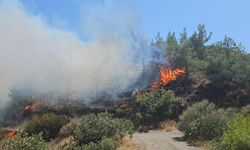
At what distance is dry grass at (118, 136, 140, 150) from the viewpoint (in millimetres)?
34938

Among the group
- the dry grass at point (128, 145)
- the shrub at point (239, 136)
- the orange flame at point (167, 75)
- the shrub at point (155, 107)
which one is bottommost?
the dry grass at point (128, 145)

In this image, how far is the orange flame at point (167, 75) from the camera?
73.0 metres

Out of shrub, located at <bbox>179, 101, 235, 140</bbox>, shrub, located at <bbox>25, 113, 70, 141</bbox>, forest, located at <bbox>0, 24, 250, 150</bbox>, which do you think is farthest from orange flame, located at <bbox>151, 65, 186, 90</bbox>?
shrub, located at <bbox>179, 101, 235, 140</bbox>

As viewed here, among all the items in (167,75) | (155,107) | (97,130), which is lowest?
(97,130)

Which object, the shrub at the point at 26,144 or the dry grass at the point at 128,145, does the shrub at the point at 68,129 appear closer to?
the dry grass at the point at 128,145

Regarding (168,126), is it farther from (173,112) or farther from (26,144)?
(26,144)

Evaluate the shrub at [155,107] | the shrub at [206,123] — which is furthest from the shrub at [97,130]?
the shrub at [155,107]

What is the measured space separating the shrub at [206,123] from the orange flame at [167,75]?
28.8 metres

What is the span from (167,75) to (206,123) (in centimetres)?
3730

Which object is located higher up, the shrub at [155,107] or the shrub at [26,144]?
the shrub at [155,107]

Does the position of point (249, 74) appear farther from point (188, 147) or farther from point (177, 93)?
point (188, 147)

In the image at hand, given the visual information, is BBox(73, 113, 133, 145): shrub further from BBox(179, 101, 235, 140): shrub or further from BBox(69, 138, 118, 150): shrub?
BBox(179, 101, 235, 140): shrub

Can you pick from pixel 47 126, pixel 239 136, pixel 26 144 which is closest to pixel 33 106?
pixel 47 126

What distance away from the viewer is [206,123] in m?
38.4
